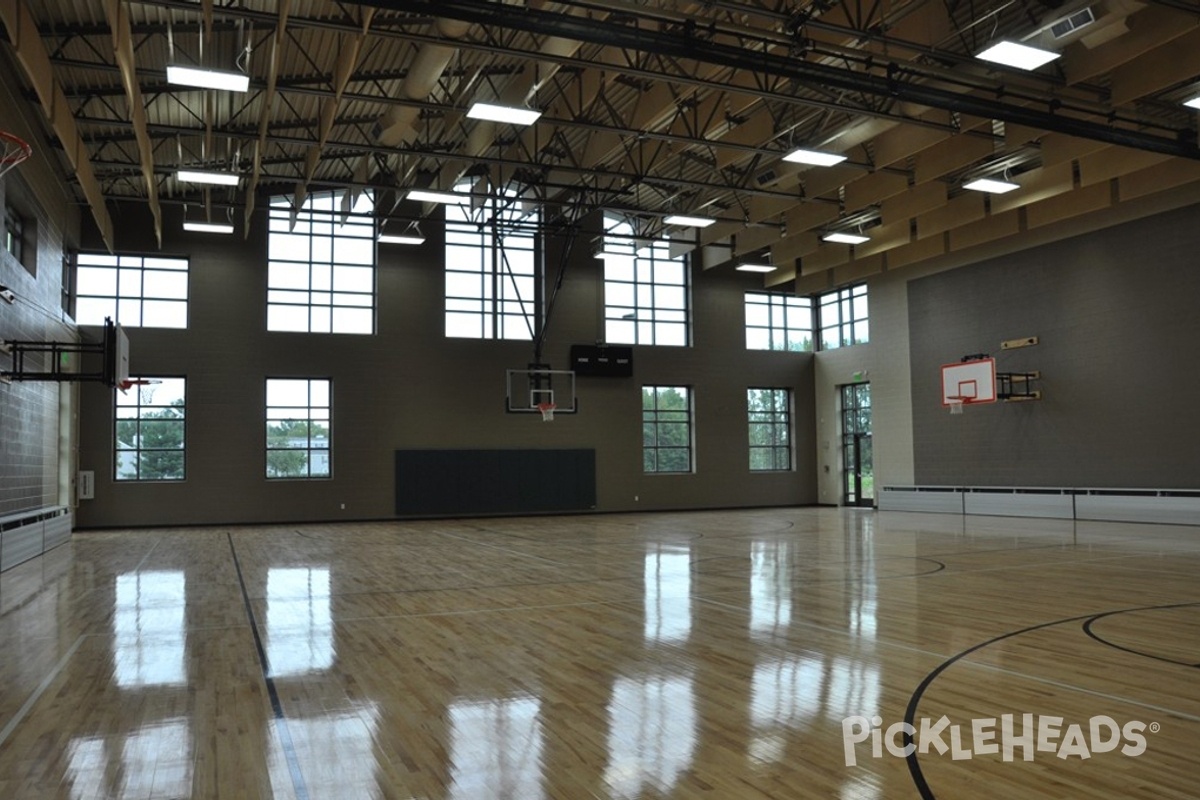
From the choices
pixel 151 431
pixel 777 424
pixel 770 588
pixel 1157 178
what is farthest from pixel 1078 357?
pixel 151 431

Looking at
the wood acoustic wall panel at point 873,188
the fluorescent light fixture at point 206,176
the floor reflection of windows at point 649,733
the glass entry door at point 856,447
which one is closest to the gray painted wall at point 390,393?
the glass entry door at point 856,447

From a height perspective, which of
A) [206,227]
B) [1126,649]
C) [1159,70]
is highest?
[1159,70]

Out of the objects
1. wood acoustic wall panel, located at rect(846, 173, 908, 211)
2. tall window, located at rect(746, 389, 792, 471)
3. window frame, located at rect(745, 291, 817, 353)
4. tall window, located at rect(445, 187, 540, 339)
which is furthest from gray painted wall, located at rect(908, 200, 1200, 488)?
tall window, located at rect(445, 187, 540, 339)

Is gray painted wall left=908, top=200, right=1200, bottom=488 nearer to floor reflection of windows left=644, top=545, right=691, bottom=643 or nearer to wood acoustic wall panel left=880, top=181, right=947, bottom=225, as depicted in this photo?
wood acoustic wall panel left=880, top=181, right=947, bottom=225

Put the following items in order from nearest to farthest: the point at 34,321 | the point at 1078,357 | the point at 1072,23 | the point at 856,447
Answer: the point at 1072,23 → the point at 34,321 → the point at 1078,357 → the point at 856,447

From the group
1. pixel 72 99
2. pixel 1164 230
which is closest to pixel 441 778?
pixel 72 99

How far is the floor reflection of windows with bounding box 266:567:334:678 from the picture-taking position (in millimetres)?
6055

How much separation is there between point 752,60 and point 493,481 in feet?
48.9

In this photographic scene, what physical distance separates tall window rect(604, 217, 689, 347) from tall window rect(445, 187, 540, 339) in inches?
92.9

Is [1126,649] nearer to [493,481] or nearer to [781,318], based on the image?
[493,481]

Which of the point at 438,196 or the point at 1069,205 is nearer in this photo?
the point at 438,196

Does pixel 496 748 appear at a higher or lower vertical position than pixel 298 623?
higher

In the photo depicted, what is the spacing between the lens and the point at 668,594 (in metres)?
9.05

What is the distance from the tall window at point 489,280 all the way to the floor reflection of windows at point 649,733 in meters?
18.1
